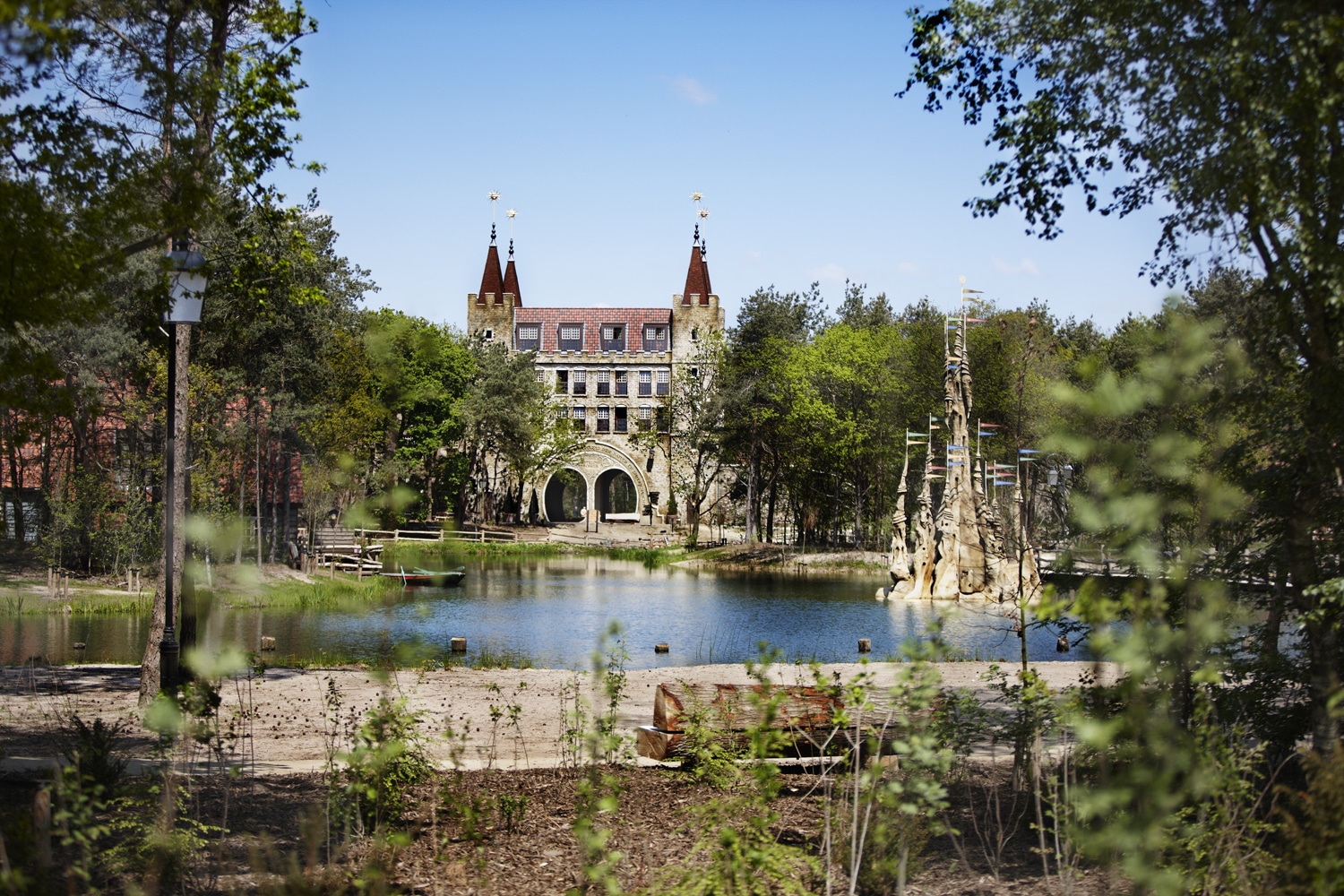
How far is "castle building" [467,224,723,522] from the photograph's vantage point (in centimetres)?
6869

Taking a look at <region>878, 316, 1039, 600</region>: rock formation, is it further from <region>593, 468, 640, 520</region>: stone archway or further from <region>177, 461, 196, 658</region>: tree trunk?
<region>593, 468, 640, 520</region>: stone archway

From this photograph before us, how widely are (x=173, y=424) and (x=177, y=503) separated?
2.69 feet

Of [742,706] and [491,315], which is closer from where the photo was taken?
[742,706]

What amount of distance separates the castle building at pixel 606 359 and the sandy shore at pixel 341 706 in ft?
168

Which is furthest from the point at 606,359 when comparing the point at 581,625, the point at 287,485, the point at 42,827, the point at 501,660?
the point at 42,827

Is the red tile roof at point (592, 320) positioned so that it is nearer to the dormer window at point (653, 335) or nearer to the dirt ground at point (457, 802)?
the dormer window at point (653, 335)

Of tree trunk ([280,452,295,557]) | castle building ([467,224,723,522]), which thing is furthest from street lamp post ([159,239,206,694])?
castle building ([467,224,723,522])

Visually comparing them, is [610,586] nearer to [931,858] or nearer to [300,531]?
[300,531]

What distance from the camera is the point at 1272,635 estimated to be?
721 cm

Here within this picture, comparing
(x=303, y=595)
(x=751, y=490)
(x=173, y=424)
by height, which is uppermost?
(x=173, y=424)

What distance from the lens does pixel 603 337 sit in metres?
73.0

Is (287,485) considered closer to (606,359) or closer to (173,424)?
(173,424)

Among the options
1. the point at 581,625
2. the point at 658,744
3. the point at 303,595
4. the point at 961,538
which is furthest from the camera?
the point at 961,538

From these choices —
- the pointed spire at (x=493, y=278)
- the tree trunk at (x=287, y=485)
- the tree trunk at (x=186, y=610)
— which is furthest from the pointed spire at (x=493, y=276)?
the tree trunk at (x=186, y=610)
